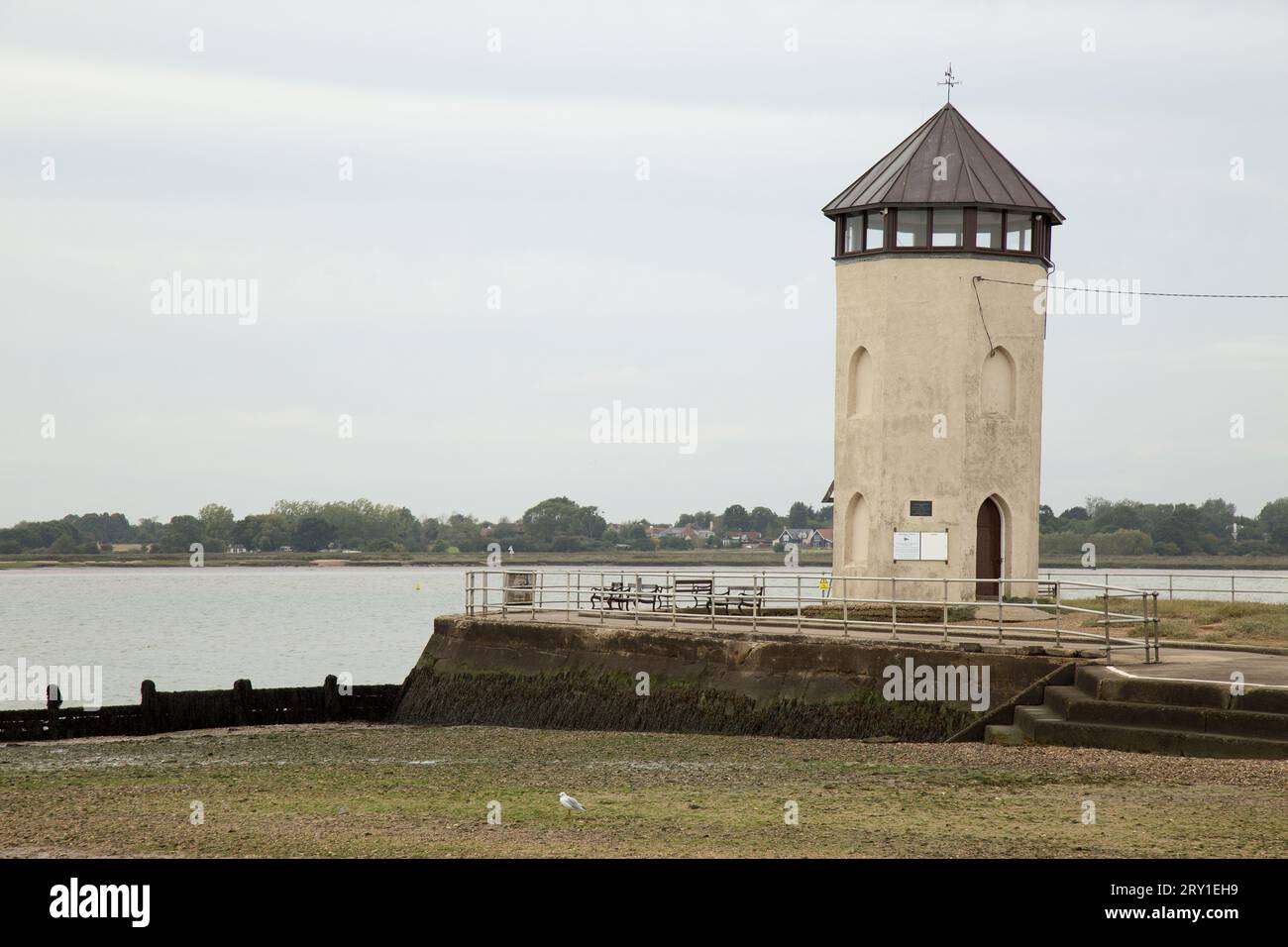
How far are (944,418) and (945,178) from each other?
4.81 m

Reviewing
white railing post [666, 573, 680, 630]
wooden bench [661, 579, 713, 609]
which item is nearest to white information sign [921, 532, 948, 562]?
wooden bench [661, 579, 713, 609]

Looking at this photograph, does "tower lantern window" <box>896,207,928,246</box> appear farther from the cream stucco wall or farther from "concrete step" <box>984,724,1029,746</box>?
"concrete step" <box>984,724,1029,746</box>

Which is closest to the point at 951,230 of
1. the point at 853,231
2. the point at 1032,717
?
the point at 853,231

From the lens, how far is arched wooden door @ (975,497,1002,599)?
1225 inches

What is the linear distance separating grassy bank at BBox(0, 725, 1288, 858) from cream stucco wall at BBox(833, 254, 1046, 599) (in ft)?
32.0

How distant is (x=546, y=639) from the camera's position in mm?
28578

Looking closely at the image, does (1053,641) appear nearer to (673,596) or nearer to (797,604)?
(797,604)

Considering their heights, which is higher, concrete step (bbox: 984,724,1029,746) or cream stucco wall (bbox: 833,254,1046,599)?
cream stucco wall (bbox: 833,254,1046,599)

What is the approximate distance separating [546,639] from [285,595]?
109140 millimetres

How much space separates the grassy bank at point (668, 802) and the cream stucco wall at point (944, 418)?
975 centimetres

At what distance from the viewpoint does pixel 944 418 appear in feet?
101

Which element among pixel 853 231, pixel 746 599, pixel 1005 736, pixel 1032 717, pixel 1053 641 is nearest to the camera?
pixel 1032 717

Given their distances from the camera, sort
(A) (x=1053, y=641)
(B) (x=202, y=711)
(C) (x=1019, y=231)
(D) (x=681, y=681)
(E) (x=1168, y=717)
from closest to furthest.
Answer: (E) (x=1168, y=717) < (A) (x=1053, y=641) < (D) (x=681, y=681) < (B) (x=202, y=711) < (C) (x=1019, y=231)

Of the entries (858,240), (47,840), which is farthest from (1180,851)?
(858,240)
